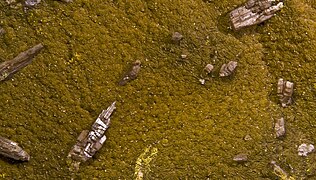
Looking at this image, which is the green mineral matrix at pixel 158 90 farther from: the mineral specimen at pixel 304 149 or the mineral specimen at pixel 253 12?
the mineral specimen at pixel 253 12

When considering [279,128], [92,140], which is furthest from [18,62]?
[279,128]

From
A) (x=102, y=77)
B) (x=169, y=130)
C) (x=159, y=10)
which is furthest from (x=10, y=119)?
(x=159, y=10)

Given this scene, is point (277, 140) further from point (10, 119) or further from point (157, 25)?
point (10, 119)

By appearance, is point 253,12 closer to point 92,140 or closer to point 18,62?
point 92,140

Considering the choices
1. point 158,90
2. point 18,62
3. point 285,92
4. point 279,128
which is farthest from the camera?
point 285,92

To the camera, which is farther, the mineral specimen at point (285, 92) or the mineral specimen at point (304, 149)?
the mineral specimen at point (285, 92)

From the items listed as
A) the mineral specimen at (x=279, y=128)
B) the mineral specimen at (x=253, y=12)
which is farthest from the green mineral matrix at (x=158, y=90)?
the mineral specimen at (x=253, y=12)

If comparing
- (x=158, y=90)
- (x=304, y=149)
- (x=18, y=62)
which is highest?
(x=18, y=62)

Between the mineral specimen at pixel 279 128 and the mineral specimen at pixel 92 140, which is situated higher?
the mineral specimen at pixel 92 140
